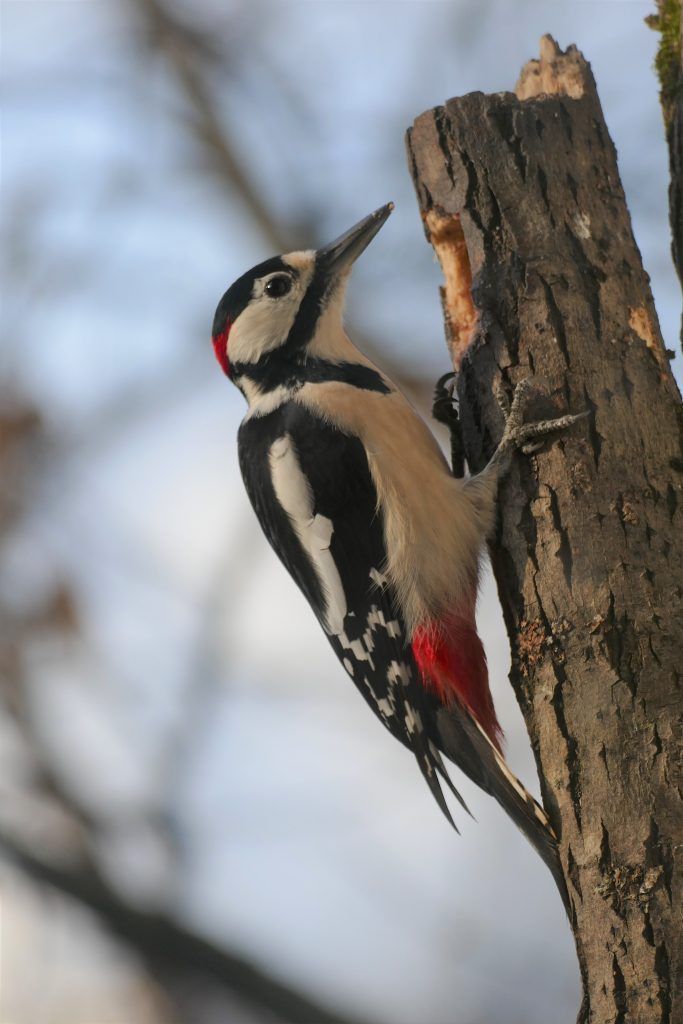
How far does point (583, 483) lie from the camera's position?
2.38 metres

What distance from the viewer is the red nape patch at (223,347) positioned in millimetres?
3304

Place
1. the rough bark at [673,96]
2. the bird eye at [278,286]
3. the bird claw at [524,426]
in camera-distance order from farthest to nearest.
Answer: the bird eye at [278,286] → the rough bark at [673,96] → the bird claw at [524,426]

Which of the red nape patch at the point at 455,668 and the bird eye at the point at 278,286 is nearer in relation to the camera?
the red nape patch at the point at 455,668

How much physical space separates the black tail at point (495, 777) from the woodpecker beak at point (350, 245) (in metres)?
1.37

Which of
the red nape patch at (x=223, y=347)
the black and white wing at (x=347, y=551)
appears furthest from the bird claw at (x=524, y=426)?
the red nape patch at (x=223, y=347)

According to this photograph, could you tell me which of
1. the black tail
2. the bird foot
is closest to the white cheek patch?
the bird foot

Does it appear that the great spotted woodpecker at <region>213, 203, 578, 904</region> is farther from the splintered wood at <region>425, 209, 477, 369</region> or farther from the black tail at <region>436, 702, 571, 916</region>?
the splintered wood at <region>425, 209, 477, 369</region>

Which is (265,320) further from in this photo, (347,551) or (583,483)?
(583,483)

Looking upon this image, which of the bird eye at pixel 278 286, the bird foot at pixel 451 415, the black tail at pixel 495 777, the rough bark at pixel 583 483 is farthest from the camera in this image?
the bird eye at pixel 278 286

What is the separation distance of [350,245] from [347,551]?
3.22ft

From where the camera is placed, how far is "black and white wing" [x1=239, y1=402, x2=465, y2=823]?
2.82 metres

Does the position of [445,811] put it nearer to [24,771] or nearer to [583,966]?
[583,966]

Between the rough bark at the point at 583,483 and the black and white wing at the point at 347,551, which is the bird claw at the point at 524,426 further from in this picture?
the black and white wing at the point at 347,551

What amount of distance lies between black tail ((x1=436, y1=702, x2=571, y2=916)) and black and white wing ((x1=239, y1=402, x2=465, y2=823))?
0.05 m
